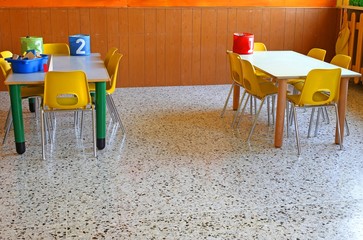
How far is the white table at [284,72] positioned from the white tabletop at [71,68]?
4.79ft

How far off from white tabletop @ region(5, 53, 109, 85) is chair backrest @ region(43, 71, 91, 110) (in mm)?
77

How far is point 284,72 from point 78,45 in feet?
7.14

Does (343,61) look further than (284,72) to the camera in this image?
Yes

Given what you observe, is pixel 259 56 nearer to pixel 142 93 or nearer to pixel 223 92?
pixel 223 92

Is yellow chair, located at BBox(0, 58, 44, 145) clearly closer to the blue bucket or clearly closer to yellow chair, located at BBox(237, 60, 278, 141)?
the blue bucket

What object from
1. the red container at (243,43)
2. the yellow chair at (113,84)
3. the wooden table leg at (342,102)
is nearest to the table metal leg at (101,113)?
the yellow chair at (113,84)

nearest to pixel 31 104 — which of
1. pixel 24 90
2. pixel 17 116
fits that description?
pixel 24 90

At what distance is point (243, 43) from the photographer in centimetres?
516

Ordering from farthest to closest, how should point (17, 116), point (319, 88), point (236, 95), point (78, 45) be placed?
1. point (236, 95)
2. point (78, 45)
3. point (319, 88)
4. point (17, 116)

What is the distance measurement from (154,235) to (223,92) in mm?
3847

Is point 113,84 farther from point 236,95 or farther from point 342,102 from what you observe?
point 342,102

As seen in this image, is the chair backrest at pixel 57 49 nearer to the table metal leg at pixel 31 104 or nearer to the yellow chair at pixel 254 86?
the table metal leg at pixel 31 104

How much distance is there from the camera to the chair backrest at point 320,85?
4.02 meters

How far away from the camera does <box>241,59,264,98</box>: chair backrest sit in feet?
14.2
